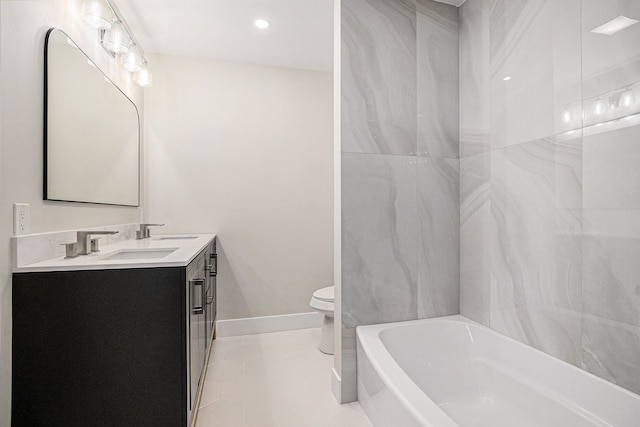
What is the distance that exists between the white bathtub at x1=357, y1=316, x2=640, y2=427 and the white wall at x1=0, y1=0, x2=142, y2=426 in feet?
4.95

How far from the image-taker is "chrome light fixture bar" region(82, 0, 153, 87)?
1839mm

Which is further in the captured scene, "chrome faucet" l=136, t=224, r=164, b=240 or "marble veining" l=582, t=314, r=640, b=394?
"chrome faucet" l=136, t=224, r=164, b=240

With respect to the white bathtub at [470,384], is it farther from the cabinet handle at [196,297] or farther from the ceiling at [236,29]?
the ceiling at [236,29]

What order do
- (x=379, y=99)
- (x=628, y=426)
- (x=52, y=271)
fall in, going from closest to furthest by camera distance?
(x=628, y=426), (x=52, y=271), (x=379, y=99)

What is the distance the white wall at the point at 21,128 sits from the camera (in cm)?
123

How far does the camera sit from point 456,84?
2.14 meters

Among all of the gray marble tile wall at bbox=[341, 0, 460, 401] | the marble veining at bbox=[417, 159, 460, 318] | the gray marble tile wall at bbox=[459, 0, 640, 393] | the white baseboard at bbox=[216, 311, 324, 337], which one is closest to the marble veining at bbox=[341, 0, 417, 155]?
the gray marble tile wall at bbox=[341, 0, 460, 401]

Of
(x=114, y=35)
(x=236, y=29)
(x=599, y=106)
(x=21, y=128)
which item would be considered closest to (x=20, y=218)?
(x=21, y=128)

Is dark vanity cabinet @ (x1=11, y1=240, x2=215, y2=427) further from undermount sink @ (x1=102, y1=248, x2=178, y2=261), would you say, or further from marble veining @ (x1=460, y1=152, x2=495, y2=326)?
marble veining @ (x1=460, y1=152, x2=495, y2=326)

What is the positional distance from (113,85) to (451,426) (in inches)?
103

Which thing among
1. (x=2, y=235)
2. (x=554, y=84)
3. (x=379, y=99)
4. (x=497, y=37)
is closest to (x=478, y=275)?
(x=554, y=84)

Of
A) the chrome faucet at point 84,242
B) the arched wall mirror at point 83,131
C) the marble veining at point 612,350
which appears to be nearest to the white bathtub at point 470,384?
the marble veining at point 612,350

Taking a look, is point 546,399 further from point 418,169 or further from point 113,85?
point 113,85

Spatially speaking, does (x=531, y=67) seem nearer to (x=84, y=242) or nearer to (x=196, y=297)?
(x=196, y=297)
